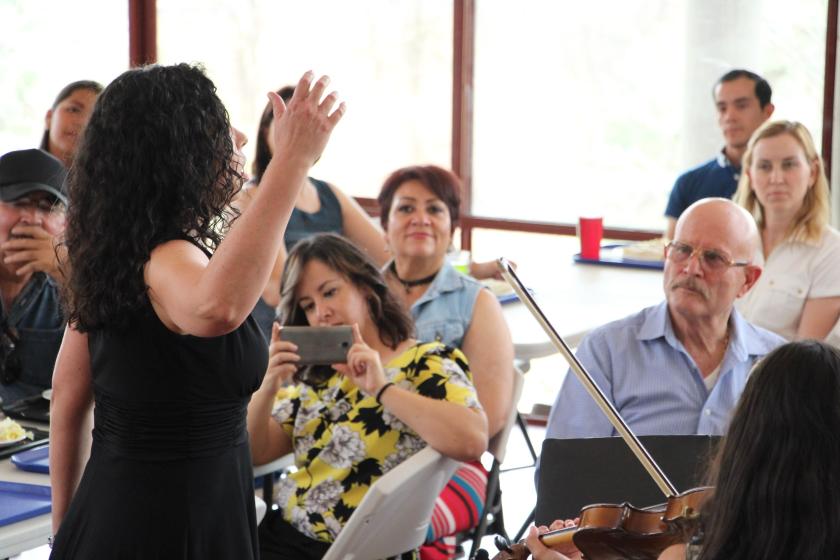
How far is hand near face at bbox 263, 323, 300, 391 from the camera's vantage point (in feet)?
7.92

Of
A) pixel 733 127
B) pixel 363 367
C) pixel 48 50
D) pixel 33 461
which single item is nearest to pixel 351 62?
pixel 48 50

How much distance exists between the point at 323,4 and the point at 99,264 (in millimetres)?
4732

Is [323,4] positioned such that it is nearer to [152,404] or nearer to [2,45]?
[2,45]

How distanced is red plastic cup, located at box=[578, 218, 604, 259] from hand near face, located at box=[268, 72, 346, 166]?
10.0 feet

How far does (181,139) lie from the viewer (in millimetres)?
1572

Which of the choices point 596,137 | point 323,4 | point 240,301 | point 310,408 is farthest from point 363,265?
point 323,4

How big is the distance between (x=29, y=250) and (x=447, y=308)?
1049 mm

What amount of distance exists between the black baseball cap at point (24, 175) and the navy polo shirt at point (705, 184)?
2740 millimetres

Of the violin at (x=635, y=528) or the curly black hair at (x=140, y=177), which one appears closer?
the violin at (x=635, y=528)

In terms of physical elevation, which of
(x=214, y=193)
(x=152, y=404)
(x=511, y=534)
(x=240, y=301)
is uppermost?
(x=214, y=193)

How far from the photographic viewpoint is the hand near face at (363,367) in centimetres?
239

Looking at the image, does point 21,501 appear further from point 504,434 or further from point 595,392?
point 504,434

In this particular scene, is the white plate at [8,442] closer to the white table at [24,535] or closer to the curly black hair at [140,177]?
the white table at [24,535]

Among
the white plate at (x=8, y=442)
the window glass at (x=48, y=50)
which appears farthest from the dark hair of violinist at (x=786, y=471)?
the window glass at (x=48, y=50)
